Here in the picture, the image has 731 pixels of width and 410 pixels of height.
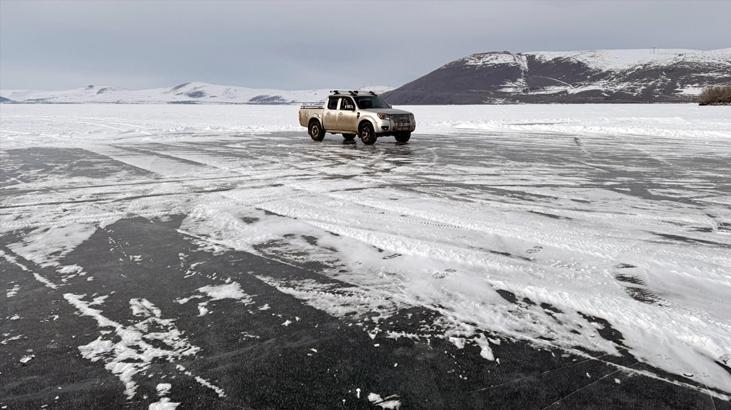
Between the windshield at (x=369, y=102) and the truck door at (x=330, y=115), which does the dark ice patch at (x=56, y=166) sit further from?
the windshield at (x=369, y=102)

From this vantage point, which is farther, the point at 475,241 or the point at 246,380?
the point at 475,241

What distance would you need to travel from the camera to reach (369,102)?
18.1m

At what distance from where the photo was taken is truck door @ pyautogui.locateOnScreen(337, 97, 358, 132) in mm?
17812

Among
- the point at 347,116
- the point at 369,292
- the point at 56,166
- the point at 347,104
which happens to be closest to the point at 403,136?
the point at 347,116

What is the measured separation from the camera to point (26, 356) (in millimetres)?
2986

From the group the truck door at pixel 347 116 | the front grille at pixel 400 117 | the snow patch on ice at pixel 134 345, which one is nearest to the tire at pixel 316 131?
the truck door at pixel 347 116

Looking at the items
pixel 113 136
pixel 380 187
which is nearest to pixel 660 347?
pixel 380 187

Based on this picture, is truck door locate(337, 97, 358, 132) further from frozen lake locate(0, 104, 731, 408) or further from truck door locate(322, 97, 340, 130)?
frozen lake locate(0, 104, 731, 408)

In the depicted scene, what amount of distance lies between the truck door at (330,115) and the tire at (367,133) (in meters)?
1.38

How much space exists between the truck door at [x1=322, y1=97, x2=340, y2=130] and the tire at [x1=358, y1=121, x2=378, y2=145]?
1.38 m

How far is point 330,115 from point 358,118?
153 centimetres

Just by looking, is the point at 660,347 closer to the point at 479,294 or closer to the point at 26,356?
the point at 479,294

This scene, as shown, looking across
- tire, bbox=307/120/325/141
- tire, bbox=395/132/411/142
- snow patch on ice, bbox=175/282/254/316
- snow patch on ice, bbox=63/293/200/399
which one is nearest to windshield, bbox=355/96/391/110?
tire, bbox=395/132/411/142

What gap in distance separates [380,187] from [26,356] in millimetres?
6312
